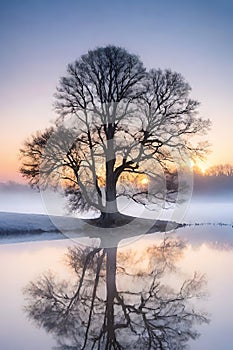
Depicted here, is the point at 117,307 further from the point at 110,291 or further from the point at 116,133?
the point at 116,133

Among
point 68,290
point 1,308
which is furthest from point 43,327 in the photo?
point 68,290

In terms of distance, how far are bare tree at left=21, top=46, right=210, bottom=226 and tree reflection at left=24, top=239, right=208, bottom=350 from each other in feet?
37.6

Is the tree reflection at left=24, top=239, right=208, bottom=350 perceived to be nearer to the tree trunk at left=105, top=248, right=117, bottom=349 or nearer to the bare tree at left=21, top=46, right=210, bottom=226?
the tree trunk at left=105, top=248, right=117, bottom=349

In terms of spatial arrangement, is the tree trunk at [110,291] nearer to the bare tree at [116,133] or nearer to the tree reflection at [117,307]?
the tree reflection at [117,307]

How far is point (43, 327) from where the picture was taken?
204 inches

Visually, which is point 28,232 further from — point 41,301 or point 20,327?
point 20,327

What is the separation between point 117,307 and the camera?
6.09 m

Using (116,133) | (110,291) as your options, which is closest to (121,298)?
(110,291)

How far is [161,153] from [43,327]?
56.2 feet

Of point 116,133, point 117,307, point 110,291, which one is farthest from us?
point 116,133

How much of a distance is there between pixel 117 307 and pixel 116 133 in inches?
639

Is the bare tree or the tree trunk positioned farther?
the bare tree

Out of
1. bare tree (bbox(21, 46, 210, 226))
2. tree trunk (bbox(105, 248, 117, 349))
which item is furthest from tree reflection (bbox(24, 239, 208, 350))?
bare tree (bbox(21, 46, 210, 226))

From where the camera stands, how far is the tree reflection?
189 inches
